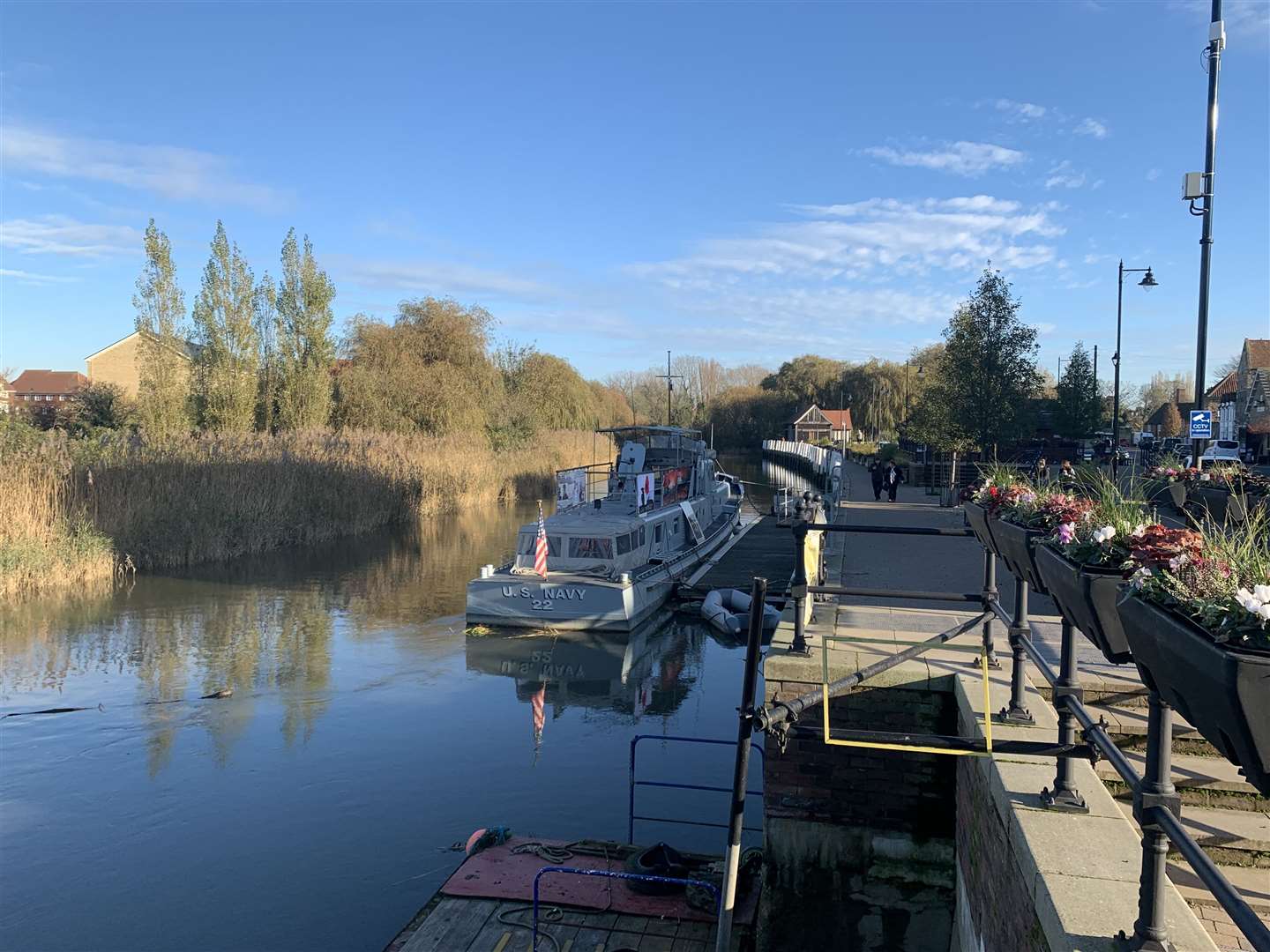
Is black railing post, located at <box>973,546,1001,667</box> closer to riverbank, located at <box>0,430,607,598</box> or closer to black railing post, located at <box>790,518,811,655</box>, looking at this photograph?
black railing post, located at <box>790,518,811,655</box>

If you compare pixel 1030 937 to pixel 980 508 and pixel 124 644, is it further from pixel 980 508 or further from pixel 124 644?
pixel 124 644

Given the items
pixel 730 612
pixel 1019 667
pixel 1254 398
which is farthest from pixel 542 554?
pixel 1254 398

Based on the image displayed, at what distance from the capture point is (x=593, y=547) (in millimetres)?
20391

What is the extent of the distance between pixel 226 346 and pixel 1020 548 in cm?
3973

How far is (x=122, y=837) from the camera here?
9.97 m

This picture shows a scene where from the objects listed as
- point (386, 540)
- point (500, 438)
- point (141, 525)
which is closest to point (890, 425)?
point (500, 438)

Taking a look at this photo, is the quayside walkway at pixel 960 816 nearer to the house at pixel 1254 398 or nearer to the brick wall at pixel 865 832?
the brick wall at pixel 865 832

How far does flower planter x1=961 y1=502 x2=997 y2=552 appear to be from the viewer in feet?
19.1

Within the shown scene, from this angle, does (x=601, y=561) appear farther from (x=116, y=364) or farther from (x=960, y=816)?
(x=116, y=364)

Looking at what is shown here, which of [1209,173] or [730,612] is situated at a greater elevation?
[1209,173]

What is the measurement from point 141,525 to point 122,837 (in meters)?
15.9

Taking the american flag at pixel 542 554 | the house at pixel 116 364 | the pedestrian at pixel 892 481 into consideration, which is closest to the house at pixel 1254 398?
the pedestrian at pixel 892 481

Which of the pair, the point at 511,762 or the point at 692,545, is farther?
the point at 692,545

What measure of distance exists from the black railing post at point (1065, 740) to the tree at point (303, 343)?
131ft
